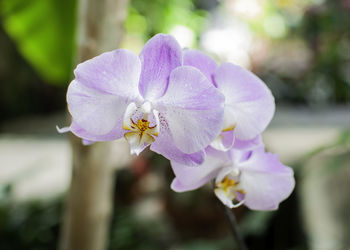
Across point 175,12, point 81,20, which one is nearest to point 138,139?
point 81,20

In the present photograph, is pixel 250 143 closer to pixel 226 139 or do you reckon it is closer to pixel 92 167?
pixel 226 139

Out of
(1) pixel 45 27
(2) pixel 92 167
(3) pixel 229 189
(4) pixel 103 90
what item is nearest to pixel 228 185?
(3) pixel 229 189

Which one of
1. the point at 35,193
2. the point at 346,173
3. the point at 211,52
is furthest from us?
the point at 211,52

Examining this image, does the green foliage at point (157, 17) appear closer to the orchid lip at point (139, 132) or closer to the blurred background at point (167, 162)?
the blurred background at point (167, 162)

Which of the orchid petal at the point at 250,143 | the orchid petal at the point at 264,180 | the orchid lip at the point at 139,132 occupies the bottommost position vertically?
the orchid petal at the point at 264,180

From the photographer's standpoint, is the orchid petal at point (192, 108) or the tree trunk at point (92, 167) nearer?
the orchid petal at point (192, 108)

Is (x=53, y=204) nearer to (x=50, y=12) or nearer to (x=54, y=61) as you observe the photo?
(x=54, y=61)

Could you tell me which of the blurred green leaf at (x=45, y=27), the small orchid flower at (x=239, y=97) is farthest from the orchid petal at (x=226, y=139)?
the blurred green leaf at (x=45, y=27)
